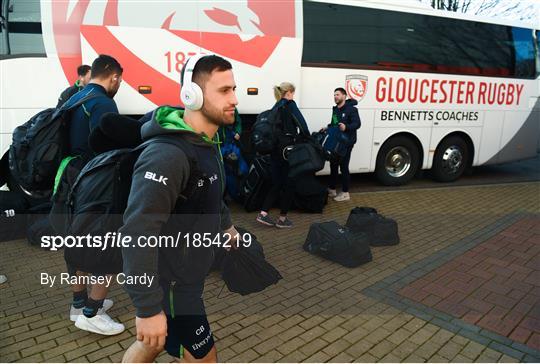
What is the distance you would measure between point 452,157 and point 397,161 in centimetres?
139

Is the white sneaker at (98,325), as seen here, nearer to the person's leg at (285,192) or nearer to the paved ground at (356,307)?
the paved ground at (356,307)

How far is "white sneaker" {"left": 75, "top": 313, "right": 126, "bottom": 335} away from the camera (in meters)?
3.48

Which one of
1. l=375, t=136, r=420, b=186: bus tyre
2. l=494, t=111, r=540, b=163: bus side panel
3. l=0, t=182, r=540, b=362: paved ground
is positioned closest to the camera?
l=0, t=182, r=540, b=362: paved ground

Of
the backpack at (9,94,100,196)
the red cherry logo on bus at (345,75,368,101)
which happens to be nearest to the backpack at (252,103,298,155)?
the red cherry logo on bus at (345,75,368,101)

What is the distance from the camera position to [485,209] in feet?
25.2

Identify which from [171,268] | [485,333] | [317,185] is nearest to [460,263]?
[485,333]

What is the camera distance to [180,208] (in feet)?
6.65

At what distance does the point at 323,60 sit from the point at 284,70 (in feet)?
2.91

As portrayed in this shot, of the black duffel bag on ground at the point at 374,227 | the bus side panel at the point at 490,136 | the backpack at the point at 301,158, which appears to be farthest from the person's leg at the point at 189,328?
the bus side panel at the point at 490,136

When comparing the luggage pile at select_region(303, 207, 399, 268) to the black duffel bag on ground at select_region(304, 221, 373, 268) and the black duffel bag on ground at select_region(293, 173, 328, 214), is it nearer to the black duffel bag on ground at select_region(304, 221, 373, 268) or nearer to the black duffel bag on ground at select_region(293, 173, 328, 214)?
the black duffel bag on ground at select_region(304, 221, 373, 268)

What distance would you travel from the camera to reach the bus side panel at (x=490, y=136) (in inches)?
391

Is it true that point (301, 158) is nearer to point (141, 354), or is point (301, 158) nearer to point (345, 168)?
point (345, 168)

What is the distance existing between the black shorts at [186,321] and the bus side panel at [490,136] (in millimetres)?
9315

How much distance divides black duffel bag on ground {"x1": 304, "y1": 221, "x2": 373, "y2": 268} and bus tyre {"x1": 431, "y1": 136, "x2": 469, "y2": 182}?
5.25 metres
